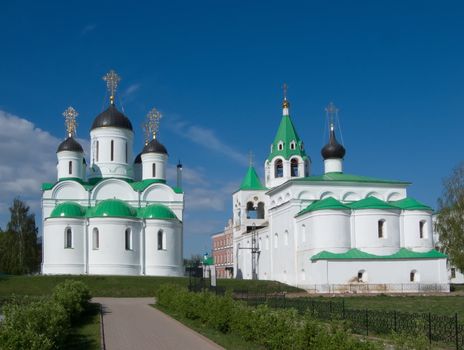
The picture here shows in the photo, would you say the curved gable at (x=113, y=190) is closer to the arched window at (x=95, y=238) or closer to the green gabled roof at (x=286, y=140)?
the arched window at (x=95, y=238)

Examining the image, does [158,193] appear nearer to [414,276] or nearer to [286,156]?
[286,156]

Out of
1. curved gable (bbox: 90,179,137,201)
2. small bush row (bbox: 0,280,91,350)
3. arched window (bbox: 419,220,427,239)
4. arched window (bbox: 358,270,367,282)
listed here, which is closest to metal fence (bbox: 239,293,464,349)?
small bush row (bbox: 0,280,91,350)

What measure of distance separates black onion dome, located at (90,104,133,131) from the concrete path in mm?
25789

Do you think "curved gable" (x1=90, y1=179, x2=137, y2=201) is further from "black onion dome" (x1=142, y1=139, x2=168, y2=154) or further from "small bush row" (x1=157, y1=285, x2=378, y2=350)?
"small bush row" (x1=157, y1=285, x2=378, y2=350)

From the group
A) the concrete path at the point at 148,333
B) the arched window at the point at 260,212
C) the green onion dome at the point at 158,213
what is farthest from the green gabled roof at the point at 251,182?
the concrete path at the point at 148,333

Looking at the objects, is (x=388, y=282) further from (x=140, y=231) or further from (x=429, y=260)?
(x=140, y=231)

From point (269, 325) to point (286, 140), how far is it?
3679 cm

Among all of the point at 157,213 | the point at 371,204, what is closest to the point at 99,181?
the point at 157,213

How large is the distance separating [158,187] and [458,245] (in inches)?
828

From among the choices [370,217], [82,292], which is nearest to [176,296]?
[82,292]

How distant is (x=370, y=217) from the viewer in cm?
3959

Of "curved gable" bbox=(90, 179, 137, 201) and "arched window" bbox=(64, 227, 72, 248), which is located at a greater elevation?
"curved gable" bbox=(90, 179, 137, 201)

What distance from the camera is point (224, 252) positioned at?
73.2 metres

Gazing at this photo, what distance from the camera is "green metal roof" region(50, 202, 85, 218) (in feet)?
140
